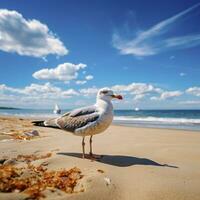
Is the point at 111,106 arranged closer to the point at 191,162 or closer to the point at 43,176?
the point at 191,162

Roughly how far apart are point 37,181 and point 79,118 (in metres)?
2.32

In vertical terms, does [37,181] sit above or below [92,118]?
below

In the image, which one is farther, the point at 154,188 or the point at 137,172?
the point at 137,172

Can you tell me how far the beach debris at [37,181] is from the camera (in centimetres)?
301

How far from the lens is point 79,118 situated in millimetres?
5629

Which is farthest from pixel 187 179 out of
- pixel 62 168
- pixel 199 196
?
pixel 62 168

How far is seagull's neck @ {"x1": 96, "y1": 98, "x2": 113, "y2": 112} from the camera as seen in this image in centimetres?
553

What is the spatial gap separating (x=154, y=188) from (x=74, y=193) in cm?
112

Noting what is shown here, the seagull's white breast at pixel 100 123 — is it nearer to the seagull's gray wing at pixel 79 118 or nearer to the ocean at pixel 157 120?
the seagull's gray wing at pixel 79 118

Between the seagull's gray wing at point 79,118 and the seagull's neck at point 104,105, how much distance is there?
136 mm

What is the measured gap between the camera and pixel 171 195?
125 inches

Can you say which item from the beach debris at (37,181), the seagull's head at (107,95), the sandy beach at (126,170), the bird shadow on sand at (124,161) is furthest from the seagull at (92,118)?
the beach debris at (37,181)

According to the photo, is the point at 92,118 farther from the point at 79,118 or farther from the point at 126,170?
the point at 126,170

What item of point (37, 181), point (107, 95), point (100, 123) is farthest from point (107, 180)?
point (107, 95)
